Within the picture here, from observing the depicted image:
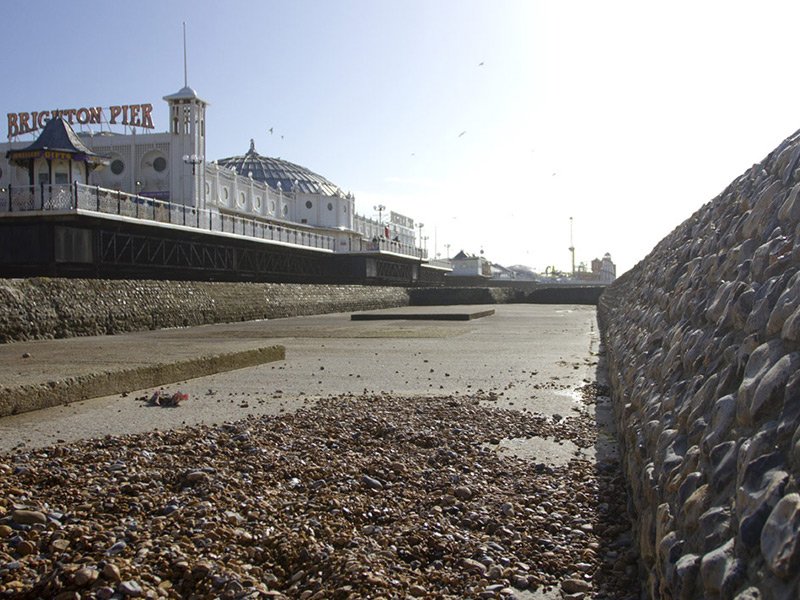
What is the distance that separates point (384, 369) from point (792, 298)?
8.91 meters

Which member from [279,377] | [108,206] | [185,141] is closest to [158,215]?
[108,206]

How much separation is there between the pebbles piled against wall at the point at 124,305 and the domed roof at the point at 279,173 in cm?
6303

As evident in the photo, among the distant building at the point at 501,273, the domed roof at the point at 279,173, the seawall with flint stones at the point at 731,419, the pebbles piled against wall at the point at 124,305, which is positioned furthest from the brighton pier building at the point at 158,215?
the distant building at the point at 501,273

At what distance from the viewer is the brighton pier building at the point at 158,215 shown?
24328 mm

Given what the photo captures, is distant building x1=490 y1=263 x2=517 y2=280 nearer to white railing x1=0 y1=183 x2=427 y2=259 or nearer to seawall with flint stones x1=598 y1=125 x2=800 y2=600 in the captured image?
white railing x1=0 y1=183 x2=427 y2=259

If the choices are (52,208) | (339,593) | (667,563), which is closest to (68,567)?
(339,593)

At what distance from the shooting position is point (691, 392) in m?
2.95

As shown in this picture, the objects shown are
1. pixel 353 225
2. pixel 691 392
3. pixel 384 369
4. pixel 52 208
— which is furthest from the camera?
pixel 353 225

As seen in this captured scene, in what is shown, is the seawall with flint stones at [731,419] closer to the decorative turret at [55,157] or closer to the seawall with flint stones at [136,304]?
the seawall with flint stones at [136,304]

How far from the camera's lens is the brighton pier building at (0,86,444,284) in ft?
79.8

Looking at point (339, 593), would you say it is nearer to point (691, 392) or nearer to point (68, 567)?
point (68, 567)

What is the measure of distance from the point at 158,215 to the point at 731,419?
92.3 ft

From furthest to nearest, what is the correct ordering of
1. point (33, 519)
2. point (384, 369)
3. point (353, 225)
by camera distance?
point (353, 225)
point (384, 369)
point (33, 519)

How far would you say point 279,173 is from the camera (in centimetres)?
9675
